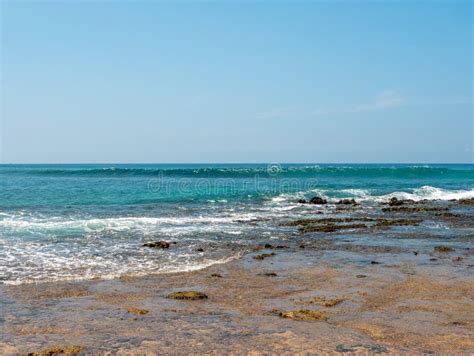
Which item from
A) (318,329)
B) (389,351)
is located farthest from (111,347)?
(389,351)

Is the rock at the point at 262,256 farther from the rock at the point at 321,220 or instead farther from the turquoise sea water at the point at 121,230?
the rock at the point at 321,220

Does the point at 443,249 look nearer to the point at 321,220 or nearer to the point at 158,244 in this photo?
the point at 321,220

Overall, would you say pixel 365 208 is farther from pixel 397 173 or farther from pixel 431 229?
pixel 397 173

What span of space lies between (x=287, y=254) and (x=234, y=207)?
14.2 m

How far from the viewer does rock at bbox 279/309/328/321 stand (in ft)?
22.8

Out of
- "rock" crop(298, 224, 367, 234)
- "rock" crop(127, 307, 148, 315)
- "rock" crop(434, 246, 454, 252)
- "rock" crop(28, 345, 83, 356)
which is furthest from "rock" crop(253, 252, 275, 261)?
"rock" crop(28, 345, 83, 356)

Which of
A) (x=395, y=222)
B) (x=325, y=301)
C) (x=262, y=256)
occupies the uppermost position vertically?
(x=325, y=301)

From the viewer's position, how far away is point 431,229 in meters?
18.0

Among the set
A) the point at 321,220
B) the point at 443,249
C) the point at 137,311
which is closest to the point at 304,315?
the point at 137,311

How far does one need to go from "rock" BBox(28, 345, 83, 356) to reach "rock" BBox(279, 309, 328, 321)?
9.65 feet

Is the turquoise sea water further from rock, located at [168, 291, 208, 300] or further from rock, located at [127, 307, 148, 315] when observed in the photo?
rock, located at [127, 307, 148, 315]

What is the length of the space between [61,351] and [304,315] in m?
A: 3.39

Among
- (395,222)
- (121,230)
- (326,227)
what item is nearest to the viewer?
(121,230)

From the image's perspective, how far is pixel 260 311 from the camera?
736 cm
